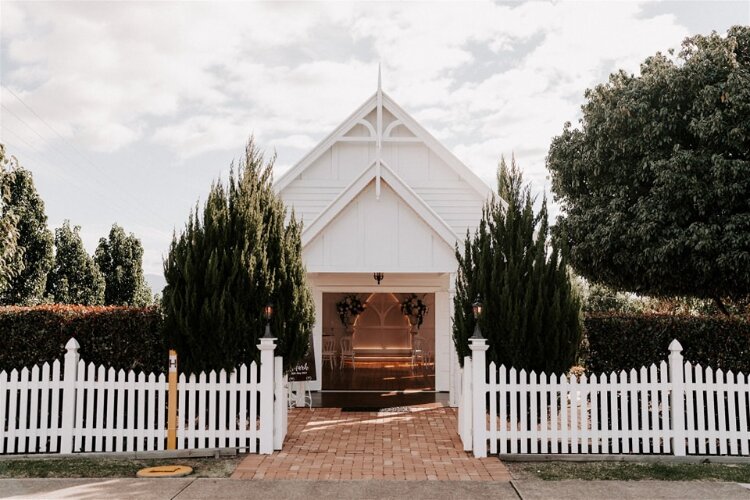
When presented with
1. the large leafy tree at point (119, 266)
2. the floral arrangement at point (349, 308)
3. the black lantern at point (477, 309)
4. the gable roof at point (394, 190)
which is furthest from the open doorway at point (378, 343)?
the large leafy tree at point (119, 266)

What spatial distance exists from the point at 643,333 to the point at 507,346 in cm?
244

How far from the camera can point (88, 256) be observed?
2461 cm

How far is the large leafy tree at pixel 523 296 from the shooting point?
8.82 m

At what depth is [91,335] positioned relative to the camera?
9062 millimetres

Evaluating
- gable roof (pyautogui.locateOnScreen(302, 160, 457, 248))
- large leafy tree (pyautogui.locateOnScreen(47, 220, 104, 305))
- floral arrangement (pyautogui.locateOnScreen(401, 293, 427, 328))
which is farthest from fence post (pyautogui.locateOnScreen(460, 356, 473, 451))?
large leafy tree (pyautogui.locateOnScreen(47, 220, 104, 305))

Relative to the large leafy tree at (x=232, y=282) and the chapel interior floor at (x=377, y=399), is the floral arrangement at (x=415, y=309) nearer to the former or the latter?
the chapel interior floor at (x=377, y=399)

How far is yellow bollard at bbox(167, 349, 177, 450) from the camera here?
8.20 meters

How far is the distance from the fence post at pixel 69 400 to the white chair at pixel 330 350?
11095mm

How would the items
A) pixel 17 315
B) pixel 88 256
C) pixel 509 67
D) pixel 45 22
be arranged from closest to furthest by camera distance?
pixel 17 315, pixel 45 22, pixel 509 67, pixel 88 256

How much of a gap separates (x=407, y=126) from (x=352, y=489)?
10.3 metres

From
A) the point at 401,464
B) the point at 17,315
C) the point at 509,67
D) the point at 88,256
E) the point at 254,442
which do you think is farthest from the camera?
the point at 88,256

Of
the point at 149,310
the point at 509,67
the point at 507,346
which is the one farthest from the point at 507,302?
the point at 509,67

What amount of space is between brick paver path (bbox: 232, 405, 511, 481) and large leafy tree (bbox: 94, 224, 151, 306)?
18.7 meters

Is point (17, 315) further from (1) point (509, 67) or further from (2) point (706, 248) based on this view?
(2) point (706, 248)
